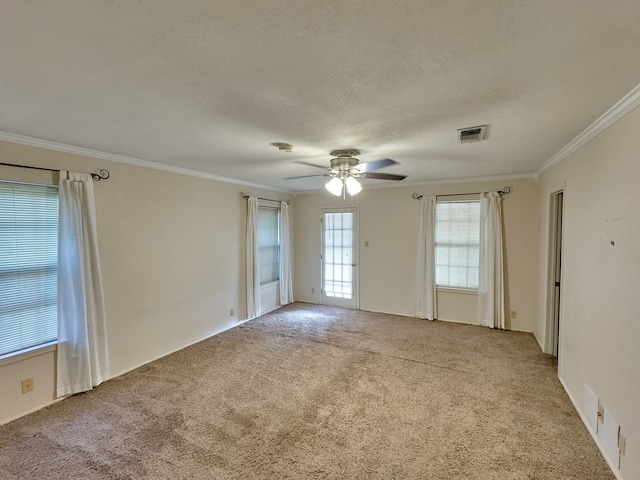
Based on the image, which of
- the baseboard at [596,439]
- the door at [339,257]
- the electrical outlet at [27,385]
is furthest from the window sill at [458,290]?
the electrical outlet at [27,385]

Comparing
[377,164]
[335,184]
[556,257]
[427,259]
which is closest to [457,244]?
[427,259]

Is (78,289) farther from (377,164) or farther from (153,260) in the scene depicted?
(377,164)

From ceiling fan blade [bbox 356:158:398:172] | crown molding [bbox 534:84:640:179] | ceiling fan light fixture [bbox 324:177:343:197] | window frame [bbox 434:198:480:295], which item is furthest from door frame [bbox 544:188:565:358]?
ceiling fan light fixture [bbox 324:177:343:197]

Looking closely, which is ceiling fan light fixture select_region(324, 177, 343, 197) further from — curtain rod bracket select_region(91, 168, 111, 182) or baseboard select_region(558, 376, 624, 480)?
baseboard select_region(558, 376, 624, 480)

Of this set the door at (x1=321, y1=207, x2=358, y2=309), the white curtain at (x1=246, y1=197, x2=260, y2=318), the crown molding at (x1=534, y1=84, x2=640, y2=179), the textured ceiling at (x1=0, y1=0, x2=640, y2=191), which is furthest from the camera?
the door at (x1=321, y1=207, x2=358, y2=309)

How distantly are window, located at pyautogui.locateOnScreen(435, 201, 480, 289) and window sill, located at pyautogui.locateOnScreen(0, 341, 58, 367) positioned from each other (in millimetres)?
5088

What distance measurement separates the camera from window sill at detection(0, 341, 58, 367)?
2.53 metres

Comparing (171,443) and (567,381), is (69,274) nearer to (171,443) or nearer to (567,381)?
(171,443)

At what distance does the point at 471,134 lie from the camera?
2.45 m

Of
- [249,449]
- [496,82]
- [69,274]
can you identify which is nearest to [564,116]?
[496,82]

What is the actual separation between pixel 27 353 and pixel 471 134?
421cm

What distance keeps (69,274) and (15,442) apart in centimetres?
132

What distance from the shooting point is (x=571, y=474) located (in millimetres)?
1955

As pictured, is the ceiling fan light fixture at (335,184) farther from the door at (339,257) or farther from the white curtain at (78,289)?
the door at (339,257)
